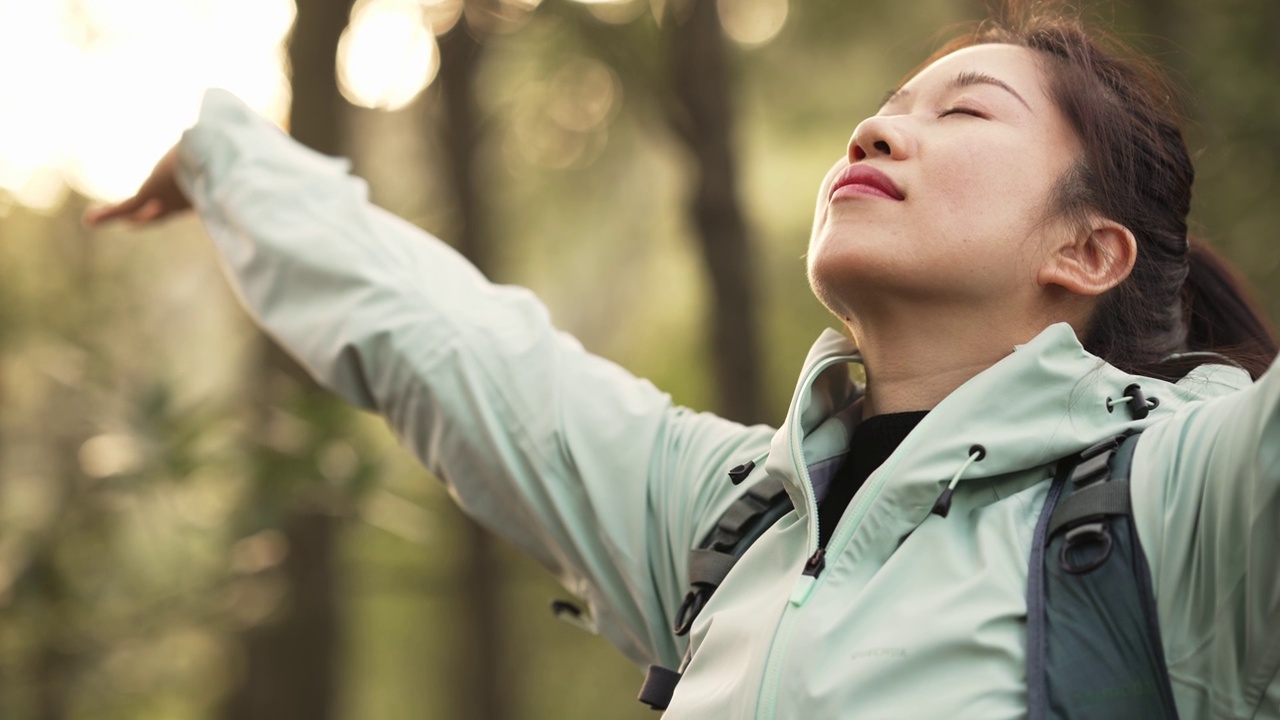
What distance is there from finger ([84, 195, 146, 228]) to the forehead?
5.30ft

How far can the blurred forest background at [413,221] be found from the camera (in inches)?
161

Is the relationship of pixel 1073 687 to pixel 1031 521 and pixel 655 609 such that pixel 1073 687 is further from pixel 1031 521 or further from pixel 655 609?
pixel 655 609

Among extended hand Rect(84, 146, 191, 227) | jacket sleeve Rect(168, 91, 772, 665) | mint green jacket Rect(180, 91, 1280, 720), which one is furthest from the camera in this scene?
extended hand Rect(84, 146, 191, 227)

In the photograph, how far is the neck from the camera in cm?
189

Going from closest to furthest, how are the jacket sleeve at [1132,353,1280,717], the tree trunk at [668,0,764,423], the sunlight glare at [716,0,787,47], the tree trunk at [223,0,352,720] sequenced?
1. the jacket sleeve at [1132,353,1280,717]
2. the tree trunk at [668,0,764,423]
3. the tree trunk at [223,0,352,720]
4. the sunlight glare at [716,0,787,47]

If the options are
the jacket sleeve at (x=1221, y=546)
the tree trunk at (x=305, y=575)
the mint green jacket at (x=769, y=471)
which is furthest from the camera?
the tree trunk at (x=305, y=575)

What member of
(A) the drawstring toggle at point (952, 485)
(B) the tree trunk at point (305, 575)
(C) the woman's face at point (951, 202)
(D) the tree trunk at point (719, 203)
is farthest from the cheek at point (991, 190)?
(B) the tree trunk at point (305, 575)

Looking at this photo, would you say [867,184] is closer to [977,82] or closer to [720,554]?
[977,82]

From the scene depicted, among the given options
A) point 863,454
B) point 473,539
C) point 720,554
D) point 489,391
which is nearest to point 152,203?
point 489,391

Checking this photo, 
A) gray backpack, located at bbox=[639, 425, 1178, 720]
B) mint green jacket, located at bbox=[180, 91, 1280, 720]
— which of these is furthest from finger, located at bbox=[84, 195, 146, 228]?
gray backpack, located at bbox=[639, 425, 1178, 720]

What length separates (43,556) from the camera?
450cm

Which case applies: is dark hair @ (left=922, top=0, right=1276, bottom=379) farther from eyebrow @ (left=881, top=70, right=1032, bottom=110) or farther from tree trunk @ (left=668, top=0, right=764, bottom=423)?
tree trunk @ (left=668, top=0, right=764, bottom=423)

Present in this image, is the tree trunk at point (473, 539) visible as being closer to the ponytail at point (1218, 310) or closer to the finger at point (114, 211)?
the finger at point (114, 211)

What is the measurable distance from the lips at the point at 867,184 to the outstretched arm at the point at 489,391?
0.47 m
